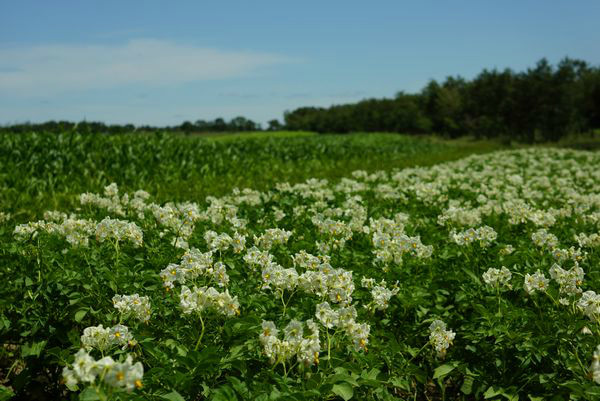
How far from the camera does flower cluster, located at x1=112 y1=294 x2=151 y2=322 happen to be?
3.57m

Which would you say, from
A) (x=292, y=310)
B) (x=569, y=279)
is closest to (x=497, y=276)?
(x=569, y=279)

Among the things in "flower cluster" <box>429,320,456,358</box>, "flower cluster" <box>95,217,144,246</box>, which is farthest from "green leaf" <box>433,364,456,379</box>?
"flower cluster" <box>95,217,144,246</box>

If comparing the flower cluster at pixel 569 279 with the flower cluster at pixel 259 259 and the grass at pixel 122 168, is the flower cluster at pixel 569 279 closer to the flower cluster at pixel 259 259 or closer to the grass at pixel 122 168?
the flower cluster at pixel 259 259

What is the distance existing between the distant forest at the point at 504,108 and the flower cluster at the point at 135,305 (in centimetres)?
3596

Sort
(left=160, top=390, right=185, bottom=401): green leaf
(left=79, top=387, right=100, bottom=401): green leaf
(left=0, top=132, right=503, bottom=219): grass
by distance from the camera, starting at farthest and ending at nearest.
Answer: (left=0, top=132, right=503, bottom=219): grass < (left=160, top=390, right=185, bottom=401): green leaf < (left=79, top=387, right=100, bottom=401): green leaf

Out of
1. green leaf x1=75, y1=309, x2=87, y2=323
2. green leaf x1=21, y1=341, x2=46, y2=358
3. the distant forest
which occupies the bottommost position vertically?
green leaf x1=21, y1=341, x2=46, y2=358

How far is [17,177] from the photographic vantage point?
42.8ft

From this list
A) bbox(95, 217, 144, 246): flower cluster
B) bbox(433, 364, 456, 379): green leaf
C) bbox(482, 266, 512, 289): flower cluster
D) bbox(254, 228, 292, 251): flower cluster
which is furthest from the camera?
bbox(254, 228, 292, 251): flower cluster

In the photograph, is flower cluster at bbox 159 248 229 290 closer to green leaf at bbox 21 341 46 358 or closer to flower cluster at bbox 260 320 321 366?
flower cluster at bbox 260 320 321 366

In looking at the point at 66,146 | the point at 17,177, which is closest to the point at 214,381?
the point at 17,177

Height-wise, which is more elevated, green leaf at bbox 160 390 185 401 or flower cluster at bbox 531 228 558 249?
flower cluster at bbox 531 228 558 249

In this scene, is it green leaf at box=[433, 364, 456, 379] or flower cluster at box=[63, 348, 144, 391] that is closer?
flower cluster at box=[63, 348, 144, 391]

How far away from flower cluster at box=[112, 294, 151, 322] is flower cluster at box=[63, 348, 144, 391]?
117cm

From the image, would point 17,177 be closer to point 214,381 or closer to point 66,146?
point 66,146
